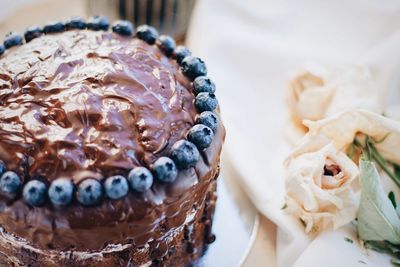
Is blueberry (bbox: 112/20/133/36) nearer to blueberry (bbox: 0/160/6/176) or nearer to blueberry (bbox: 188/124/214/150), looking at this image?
blueberry (bbox: 188/124/214/150)

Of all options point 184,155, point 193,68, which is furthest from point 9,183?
point 193,68

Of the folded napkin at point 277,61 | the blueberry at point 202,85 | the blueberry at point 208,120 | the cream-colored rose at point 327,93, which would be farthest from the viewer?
the cream-colored rose at point 327,93

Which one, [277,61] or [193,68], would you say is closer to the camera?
[193,68]

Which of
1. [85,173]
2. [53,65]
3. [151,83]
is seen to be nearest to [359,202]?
[151,83]

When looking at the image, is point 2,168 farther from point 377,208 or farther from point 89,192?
point 377,208

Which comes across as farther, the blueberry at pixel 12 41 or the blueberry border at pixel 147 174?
the blueberry at pixel 12 41

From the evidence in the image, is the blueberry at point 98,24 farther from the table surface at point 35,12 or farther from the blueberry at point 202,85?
the table surface at point 35,12

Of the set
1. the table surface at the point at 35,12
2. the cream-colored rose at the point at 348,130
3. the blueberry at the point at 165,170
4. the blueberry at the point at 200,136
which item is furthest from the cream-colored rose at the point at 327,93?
the table surface at the point at 35,12
